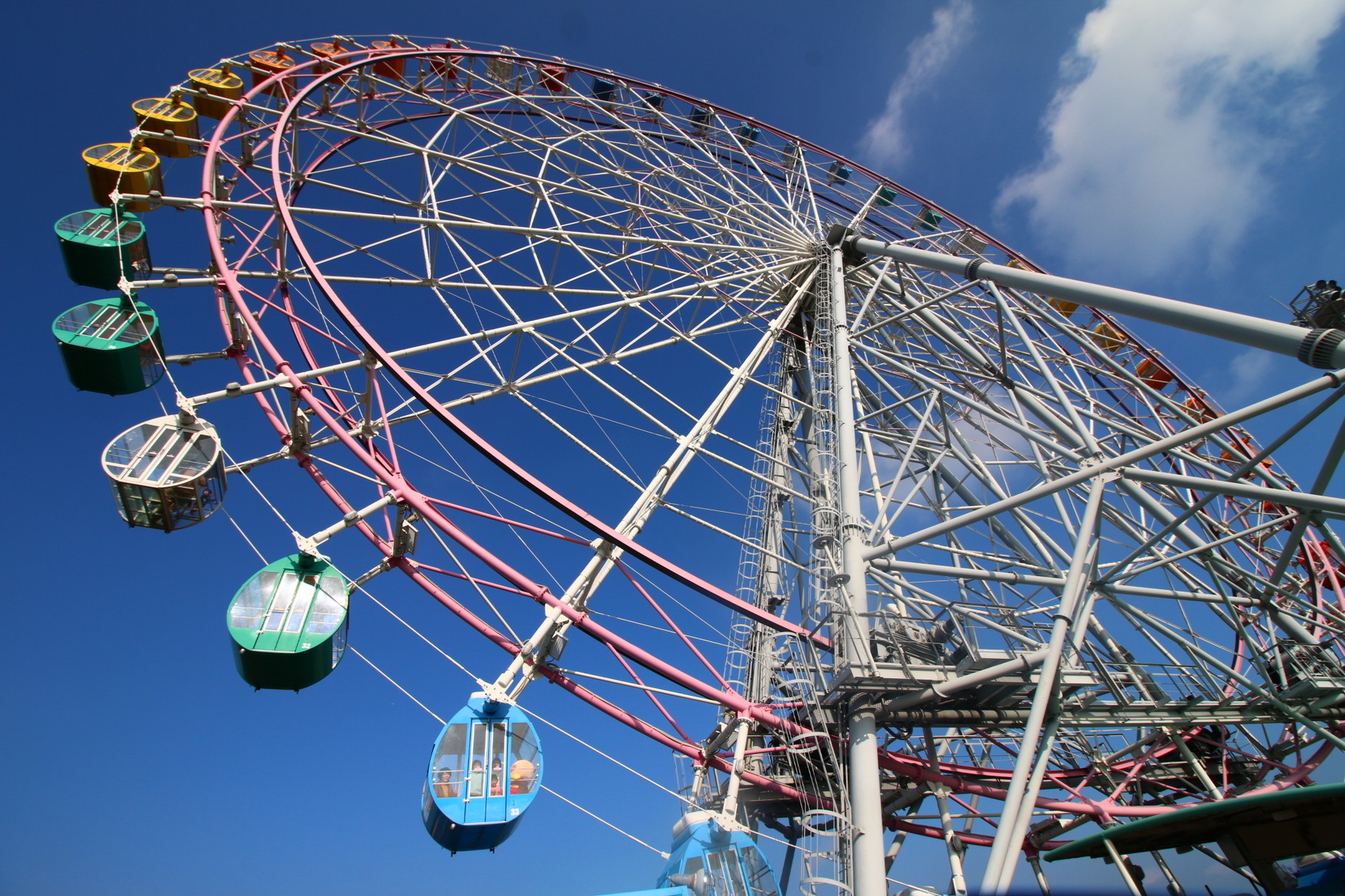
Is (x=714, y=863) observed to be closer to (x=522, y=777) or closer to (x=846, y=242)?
(x=522, y=777)

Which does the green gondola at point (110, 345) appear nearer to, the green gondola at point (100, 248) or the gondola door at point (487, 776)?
the green gondola at point (100, 248)

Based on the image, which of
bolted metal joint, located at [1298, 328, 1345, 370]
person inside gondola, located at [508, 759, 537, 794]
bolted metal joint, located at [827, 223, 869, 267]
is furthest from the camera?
bolted metal joint, located at [827, 223, 869, 267]

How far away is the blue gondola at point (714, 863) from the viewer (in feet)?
24.6

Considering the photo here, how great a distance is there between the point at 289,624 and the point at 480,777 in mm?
2796

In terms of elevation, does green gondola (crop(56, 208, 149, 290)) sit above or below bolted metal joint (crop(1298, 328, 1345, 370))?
above

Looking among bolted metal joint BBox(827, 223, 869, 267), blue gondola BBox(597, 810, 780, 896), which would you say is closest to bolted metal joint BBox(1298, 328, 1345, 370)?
blue gondola BBox(597, 810, 780, 896)

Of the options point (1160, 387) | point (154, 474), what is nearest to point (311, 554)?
point (154, 474)

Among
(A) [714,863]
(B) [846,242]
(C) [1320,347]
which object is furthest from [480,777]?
(B) [846,242]

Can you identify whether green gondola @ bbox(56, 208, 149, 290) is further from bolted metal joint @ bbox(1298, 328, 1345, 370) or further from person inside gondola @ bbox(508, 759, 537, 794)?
bolted metal joint @ bbox(1298, 328, 1345, 370)

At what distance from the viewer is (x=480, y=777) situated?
23.0ft

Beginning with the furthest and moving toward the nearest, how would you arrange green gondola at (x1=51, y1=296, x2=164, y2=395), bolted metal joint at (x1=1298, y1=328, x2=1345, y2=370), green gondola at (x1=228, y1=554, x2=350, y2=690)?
1. green gondola at (x1=51, y1=296, x2=164, y2=395)
2. green gondola at (x1=228, y1=554, x2=350, y2=690)
3. bolted metal joint at (x1=1298, y1=328, x2=1345, y2=370)

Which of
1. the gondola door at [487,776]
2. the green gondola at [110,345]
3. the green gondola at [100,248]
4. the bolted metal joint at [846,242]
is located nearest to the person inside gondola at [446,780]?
the gondola door at [487,776]

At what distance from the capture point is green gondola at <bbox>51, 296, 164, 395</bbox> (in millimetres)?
9734

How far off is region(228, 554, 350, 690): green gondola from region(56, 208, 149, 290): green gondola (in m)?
6.04
